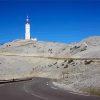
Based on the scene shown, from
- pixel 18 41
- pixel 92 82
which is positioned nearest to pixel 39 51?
pixel 18 41

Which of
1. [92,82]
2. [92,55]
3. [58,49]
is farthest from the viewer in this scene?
[58,49]

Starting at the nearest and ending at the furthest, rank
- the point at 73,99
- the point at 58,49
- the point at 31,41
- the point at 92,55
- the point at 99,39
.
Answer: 1. the point at 73,99
2. the point at 92,55
3. the point at 99,39
4. the point at 58,49
5. the point at 31,41

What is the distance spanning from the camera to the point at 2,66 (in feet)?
353

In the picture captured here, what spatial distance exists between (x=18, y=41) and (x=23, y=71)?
83085mm

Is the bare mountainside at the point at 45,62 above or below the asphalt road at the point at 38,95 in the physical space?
above

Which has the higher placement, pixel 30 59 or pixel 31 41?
pixel 31 41

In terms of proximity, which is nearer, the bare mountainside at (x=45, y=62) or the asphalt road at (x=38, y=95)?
the asphalt road at (x=38, y=95)

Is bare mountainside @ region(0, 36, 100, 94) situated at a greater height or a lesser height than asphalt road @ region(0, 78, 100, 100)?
greater

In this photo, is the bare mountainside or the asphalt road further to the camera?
A: the bare mountainside

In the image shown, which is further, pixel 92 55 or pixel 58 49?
pixel 58 49

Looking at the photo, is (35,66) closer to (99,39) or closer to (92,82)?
(99,39)

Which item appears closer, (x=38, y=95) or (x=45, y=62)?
(x=38, y=95)

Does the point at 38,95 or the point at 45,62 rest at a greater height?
the point at 45,62

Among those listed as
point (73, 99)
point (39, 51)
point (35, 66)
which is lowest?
point (73, 99)
